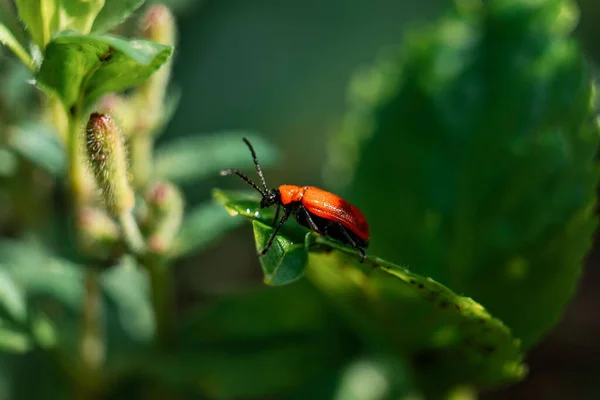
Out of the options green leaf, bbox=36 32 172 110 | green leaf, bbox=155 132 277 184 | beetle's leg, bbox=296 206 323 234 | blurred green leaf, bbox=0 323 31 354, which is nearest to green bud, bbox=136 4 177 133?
green leaf, bbox=155 132 277 184

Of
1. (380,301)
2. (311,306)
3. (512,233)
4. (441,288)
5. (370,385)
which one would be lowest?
(370,385)

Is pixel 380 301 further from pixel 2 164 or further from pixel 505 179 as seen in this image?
pixel 2 164

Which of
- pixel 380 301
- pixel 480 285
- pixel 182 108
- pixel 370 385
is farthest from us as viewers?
pixel 182 108

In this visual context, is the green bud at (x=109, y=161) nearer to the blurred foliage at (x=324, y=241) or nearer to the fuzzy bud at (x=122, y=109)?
the blurred foliage at (x=324, y=241)

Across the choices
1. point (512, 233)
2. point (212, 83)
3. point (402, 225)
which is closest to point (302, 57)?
point (212, 83)

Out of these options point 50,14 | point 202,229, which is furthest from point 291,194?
point 50,14

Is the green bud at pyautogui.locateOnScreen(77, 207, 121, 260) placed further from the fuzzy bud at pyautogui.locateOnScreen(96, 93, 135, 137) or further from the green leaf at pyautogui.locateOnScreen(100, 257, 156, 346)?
the green leaf at pyautogui.locateOnScreen(100, 257, 156, 346)
